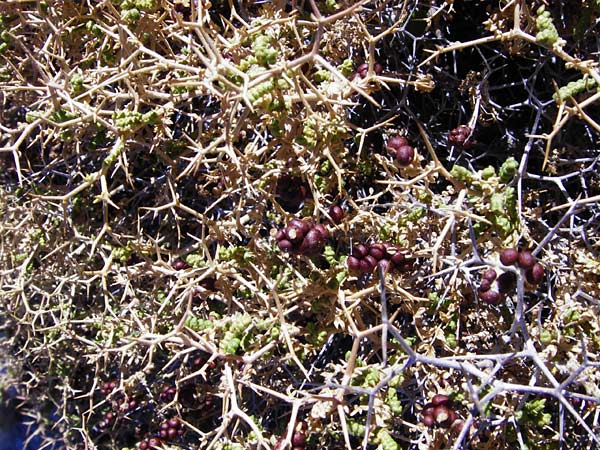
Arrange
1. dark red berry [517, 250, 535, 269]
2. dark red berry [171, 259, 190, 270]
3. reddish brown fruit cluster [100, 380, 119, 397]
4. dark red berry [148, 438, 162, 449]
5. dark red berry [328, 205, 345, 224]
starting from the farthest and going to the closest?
reddish brown fruit cluster [100, 380, 119, 397] → dark red berry [148, 438, 162, 449] → dark red berry [171, 259, 190, 270] → dark red berry [328, 205, 345, 224] → dark red berry [517, 250, 535, 269]

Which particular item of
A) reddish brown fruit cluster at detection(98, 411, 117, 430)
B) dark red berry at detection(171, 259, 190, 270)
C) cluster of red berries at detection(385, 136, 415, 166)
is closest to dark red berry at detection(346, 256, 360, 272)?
cluster of red berries at detection(385, 136, 415, 166)

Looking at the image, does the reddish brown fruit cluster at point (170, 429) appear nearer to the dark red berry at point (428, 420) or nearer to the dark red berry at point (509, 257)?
the dark red berry at point (428, 420)

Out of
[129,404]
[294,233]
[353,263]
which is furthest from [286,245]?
[129,404]

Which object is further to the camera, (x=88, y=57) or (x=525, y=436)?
(x=88, y=57)

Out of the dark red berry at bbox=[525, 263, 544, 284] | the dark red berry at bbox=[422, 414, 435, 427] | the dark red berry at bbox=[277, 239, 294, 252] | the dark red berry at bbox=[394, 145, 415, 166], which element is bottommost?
the dark red berry at bbox=[422, 414, 435, 427]

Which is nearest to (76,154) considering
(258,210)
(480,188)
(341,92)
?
(258,210)

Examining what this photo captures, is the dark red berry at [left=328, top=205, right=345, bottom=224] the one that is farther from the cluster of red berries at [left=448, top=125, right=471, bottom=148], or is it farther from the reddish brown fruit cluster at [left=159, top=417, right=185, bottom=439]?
the reddish brown fruit cluster at [left=159, top=417, right=185, bottom=439]

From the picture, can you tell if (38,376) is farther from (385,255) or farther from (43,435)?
(385,255)
